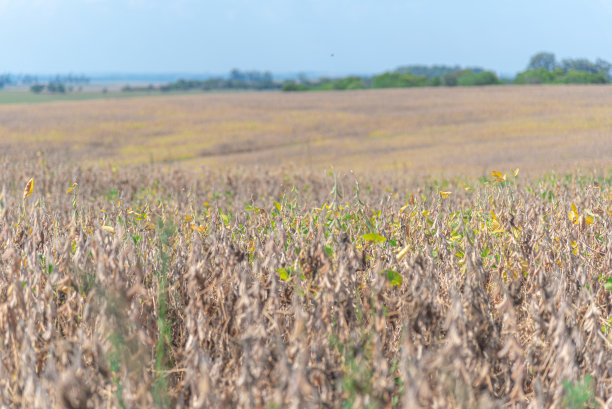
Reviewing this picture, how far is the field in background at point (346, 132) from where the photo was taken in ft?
67.6

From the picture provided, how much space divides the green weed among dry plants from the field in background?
44.3ft

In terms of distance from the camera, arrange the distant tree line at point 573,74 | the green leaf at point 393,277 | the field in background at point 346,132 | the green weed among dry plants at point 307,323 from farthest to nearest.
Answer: the distant tree line at point 573,74
the field in background at point 346,132
the green leaf at point 393,277
the green weed among dry plants at point 307,323

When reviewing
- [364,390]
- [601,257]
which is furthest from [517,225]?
[364,390]

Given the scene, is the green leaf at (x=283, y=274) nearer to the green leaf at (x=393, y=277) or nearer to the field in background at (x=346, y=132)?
the green leaf at (x=393, y=277)

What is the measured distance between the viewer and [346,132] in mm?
29234

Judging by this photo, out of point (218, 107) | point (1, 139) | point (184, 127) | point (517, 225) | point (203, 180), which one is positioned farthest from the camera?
point (218, 107)

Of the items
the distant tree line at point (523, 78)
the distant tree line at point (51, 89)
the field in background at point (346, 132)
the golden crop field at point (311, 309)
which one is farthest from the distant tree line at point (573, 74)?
the distant tree line at point (51, 89)

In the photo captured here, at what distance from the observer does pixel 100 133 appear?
28.5 metres

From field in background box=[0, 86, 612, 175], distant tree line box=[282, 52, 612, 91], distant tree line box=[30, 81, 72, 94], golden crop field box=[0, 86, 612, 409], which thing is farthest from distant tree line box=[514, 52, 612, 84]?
distant tree line box=[30, 81, 72, 94]

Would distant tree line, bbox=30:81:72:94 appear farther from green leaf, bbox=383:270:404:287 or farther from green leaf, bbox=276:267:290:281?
green leaf, bbox=383:270:404:287

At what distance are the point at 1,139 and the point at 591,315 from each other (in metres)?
26.0

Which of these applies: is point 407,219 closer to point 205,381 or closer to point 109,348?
point 109,348

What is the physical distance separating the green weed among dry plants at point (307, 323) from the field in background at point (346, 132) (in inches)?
532

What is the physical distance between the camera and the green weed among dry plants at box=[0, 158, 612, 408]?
→ 1851 millimetres
